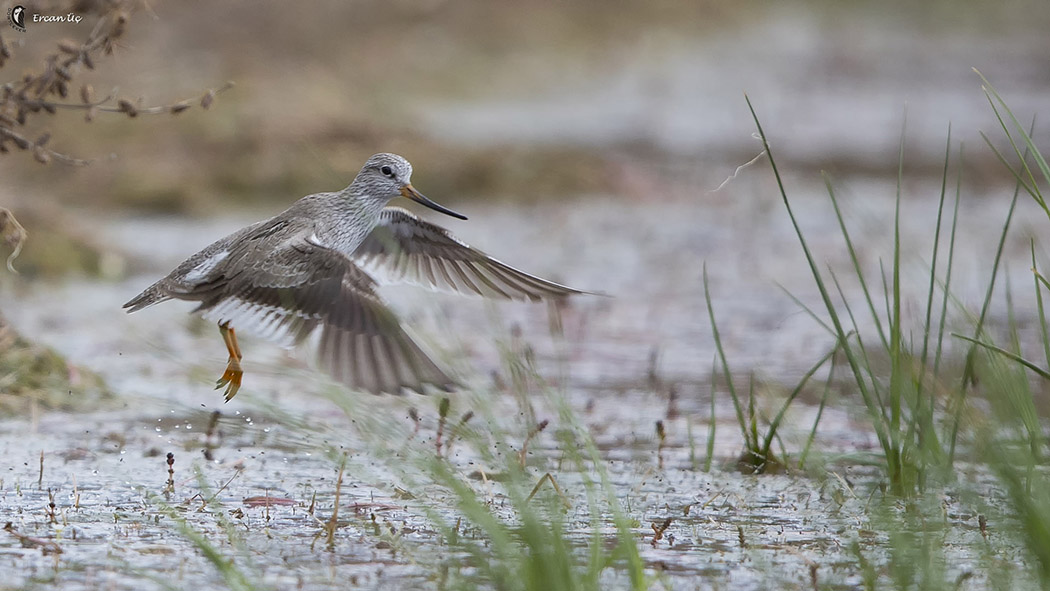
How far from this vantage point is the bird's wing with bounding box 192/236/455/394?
474 centimetres

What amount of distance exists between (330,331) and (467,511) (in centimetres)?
155

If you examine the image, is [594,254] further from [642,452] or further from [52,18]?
[52,18]

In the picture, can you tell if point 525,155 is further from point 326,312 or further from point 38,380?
point 326,312

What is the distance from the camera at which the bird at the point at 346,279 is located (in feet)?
15.9

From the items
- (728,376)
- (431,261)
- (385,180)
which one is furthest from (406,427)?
(728,376)

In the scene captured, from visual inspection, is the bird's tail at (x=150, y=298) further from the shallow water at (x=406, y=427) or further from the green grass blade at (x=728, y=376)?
the green grass blade at (x=728, y=376)

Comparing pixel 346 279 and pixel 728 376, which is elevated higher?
pixel 346 279

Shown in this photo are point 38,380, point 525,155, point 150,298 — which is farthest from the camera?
point 525,155

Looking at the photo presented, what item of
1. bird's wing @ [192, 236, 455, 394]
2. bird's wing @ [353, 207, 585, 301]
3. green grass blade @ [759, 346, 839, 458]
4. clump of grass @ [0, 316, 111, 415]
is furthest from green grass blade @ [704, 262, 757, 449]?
clump of grass @ [0, 316, 111, 415]

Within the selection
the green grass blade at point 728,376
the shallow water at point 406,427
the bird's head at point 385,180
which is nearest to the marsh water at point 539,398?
the shallow water at point 406,427

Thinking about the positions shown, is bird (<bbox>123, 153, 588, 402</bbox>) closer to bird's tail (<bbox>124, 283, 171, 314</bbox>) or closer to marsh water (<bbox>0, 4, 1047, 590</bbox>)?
bird's tail (<bbox>124, 283, 171, 314</bbox>)

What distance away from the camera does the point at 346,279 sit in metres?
5.27

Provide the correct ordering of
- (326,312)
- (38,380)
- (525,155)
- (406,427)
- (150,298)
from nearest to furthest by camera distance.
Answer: (326,312)
(150,298)
(406,427)
(38,380)
(525,155)

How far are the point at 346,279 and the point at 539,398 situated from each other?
221 cm
